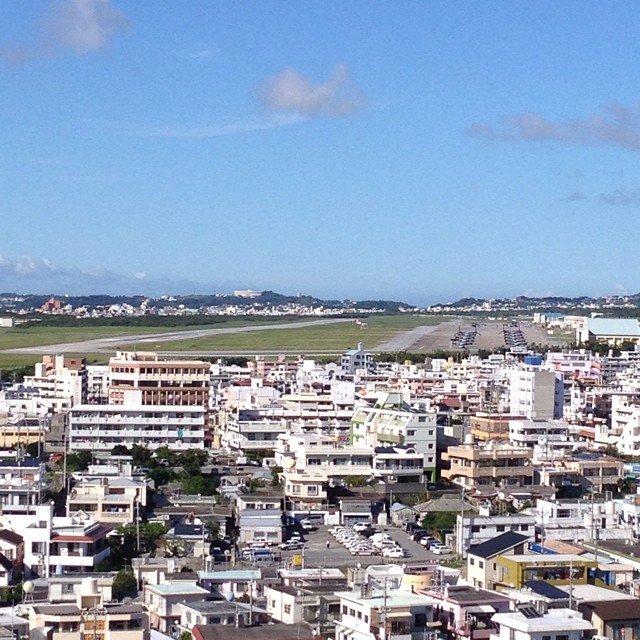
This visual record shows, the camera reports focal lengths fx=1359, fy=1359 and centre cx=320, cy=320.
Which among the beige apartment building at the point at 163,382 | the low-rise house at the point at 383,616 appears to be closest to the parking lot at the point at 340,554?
the low-rise house at the point at 383,616

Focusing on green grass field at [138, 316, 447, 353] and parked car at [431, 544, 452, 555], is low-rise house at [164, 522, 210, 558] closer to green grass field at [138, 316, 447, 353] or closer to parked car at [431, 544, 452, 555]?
parked car at [431, 544, 452, 555]

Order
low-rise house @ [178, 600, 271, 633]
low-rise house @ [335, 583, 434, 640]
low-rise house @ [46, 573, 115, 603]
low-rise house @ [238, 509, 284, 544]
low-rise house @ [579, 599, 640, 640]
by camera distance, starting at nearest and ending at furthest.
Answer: low-rise house @ [335, 583, 434, 640] < low-rise house @ [579, 599, 640, 640] < low-rise house @ [178, 600, 271, 633] < low-rise house @ [46, 573, 115, 603] < low-rise house @ [238, 509, 284, 544]

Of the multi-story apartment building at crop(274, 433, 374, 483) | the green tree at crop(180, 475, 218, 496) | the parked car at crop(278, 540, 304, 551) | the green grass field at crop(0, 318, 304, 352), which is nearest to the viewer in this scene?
the parked car at crop(278, 540, 304, 551)

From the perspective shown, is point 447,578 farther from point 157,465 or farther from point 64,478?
point 157,465

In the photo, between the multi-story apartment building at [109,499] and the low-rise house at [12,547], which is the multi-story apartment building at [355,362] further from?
the low-rise house at [12,547]

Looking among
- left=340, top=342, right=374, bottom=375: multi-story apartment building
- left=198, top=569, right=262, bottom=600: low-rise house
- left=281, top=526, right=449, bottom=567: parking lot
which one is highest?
left=340, top=342, right=374, bottom=375: multi-story apartment building

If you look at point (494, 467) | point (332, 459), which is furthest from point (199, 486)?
point (494, 467)

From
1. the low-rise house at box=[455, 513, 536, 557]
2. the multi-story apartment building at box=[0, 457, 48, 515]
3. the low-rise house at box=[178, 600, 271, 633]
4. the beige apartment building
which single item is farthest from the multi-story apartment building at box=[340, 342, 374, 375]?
the low-rise house at box=[178, 600, 271, 633]
